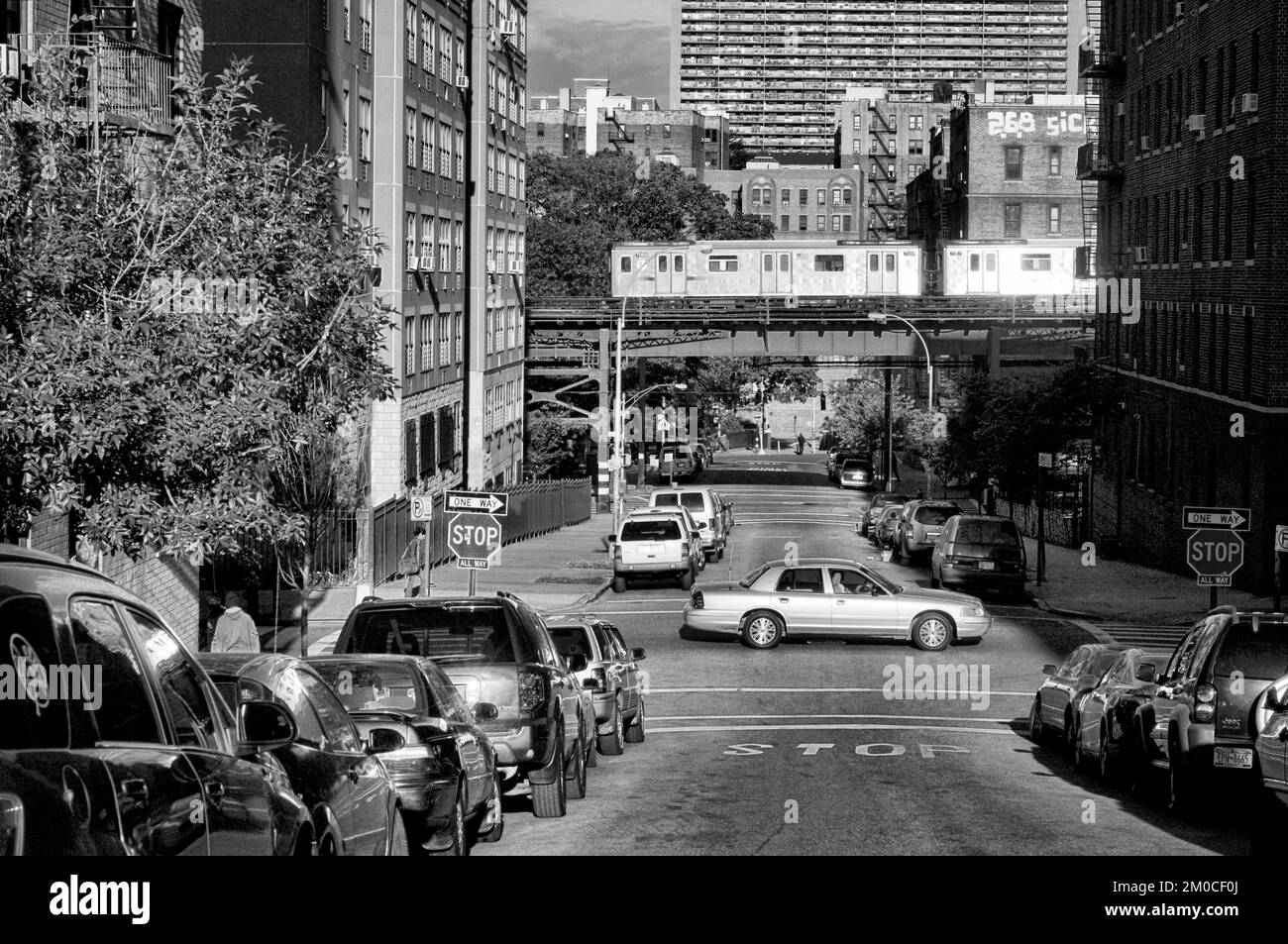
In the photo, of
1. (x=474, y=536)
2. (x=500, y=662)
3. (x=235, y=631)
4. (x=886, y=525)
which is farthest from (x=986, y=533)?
(x=500, y=662)

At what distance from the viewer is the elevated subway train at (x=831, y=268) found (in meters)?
83.5

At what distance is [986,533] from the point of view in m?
41.0

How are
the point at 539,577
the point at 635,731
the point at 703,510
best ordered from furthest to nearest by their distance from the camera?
the point at 703,510 < the point at 539,577 < the point at 635,731

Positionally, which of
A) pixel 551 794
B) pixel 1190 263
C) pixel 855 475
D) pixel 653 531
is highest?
pixel 1190 263

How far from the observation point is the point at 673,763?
18.9 m

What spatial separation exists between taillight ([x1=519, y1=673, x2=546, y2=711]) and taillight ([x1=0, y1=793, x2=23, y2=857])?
9.42 m

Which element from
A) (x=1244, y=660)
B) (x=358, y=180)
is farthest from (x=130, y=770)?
(x=358, y=180)

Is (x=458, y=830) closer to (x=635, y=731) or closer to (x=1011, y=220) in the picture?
(x=635, y=731)

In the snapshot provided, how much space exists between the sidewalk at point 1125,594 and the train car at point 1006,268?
34.7 meters

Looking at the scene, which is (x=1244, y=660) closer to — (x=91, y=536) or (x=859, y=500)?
(x=91, y=536)

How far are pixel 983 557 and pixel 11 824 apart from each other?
3752 cm

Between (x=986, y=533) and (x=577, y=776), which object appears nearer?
(x=577, y=776)

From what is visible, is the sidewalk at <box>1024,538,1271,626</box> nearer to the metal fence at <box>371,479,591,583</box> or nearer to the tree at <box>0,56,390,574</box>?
the metal fence at <box>371,479,591,583</box>

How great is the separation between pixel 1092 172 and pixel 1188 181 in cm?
1113
